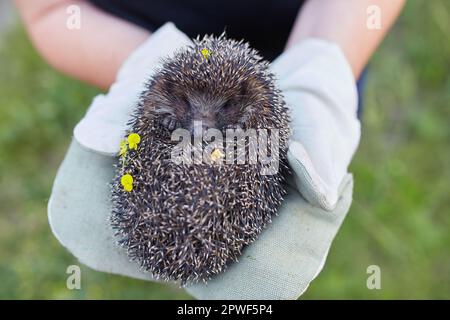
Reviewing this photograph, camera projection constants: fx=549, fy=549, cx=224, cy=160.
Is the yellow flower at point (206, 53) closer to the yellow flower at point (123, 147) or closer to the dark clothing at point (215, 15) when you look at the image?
the yellow flower at point (123, 147)

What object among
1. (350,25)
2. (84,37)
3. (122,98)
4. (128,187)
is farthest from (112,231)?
(350,25)

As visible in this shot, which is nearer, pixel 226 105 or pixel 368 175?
pixel 226 105

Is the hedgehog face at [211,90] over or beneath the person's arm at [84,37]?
over

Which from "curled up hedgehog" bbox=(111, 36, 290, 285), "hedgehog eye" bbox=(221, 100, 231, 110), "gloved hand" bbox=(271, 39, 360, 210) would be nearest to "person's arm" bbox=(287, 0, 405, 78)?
"gloved hand" bbox=(271, 39, 360, 210)

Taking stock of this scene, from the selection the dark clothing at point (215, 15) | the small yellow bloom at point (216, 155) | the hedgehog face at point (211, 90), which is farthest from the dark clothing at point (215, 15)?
the small yellow bloom at point (216, 155)

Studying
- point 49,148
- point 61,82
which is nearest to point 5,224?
point 49,148

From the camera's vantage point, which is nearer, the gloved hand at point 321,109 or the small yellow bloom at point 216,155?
the small yellow bloom at point 216,155

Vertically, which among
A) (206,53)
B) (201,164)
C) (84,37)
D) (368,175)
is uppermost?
(206,53)

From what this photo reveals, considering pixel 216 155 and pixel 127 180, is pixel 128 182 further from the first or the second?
pixel 216 155
